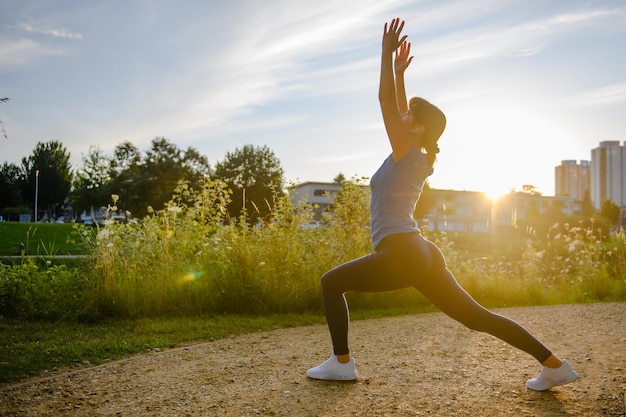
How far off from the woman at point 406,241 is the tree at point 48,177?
236 ft

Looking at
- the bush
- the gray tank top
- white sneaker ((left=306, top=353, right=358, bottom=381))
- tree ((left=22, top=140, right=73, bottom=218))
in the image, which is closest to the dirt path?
white sneaker ((left=306, top=353, right=358, bottom=381))

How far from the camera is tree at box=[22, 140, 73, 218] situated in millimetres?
67312

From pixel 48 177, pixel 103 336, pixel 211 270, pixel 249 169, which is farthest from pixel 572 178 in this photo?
pixel 103 336

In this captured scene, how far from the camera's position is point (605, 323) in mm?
7516

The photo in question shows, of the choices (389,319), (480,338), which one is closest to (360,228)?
(389,319)

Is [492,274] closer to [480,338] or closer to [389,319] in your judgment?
[389,319]

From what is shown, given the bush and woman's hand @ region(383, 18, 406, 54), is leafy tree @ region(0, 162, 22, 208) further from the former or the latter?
woman's hand @ region(383, 18, 406, 54)

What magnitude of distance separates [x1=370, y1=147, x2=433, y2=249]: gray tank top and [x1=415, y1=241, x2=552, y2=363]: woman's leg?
307 millimetres

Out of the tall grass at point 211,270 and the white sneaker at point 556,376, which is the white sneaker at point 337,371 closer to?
the white sneaker at point 556,376

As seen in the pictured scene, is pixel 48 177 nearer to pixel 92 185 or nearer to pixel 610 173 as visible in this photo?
pixel 92 185

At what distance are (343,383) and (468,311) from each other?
44.8 inches

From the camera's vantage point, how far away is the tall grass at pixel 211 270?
775cm

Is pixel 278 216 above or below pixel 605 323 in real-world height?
above

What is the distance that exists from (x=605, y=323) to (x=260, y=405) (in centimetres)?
578
